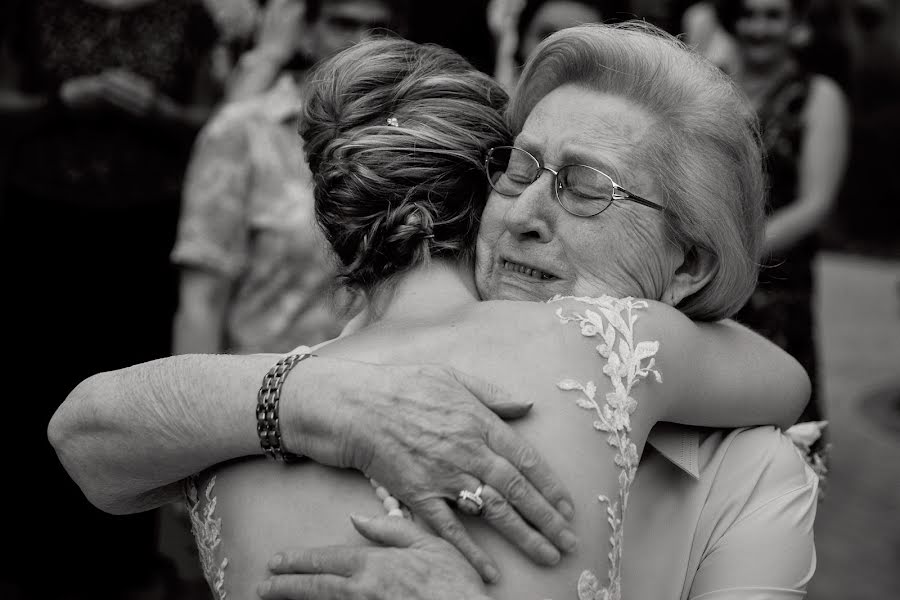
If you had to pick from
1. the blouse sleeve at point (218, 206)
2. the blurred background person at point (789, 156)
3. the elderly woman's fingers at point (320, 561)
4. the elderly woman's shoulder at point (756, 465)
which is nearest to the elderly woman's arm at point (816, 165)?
the blurred background person at point (789, 156)

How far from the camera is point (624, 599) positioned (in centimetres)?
208

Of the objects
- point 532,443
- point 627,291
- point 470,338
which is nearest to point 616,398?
point 532,443

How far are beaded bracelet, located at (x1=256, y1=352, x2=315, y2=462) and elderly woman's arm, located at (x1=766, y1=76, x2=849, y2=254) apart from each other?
2920 mm

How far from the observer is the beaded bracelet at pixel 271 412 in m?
1.86

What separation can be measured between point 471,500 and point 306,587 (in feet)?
0.97

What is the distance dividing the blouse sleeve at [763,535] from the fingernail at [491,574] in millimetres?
500

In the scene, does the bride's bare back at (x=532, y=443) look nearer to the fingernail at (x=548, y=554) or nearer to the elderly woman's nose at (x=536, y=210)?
the fingernail at (x=548, y=554)

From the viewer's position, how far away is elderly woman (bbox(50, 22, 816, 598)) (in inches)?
76.0

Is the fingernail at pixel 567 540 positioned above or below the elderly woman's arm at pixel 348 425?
below

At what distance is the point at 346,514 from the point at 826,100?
3287mm

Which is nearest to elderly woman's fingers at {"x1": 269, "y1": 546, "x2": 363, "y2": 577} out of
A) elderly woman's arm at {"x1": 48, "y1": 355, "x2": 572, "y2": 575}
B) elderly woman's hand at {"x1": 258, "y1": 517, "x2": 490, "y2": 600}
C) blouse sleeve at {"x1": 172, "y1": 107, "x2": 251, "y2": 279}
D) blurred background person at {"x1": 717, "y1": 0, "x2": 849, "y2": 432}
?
elderly woman's hand at {"x1": 258, "y1": 517, "x2": 490, "y2": 600}

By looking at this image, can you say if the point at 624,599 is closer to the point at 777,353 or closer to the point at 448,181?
the point at 777,353

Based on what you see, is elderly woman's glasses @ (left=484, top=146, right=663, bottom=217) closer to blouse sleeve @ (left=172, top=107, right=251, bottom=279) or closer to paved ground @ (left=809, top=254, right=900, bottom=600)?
blouse sleeve @ (left=172, top=107, right=251, bottom=279)

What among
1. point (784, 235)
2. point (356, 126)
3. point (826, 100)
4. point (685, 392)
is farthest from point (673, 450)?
point (826, 100)
